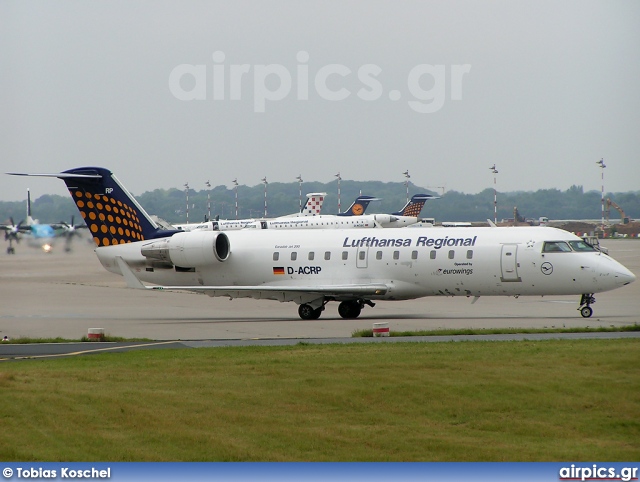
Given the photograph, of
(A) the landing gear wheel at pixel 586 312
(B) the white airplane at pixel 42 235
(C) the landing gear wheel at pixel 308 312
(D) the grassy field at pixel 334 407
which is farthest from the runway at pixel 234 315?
(D) the grassy field at pixel 334 407

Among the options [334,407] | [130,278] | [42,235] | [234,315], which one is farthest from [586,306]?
[42,235]

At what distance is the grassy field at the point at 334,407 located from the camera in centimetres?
1440

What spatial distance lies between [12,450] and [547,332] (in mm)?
16824

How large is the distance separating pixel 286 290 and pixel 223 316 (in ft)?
12.7

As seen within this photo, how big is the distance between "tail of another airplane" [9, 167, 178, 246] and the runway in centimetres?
315

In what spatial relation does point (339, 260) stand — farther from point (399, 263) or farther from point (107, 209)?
point (107, 209)

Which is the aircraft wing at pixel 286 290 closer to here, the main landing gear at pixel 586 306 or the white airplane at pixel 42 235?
the main landing gear at pixel 586 306

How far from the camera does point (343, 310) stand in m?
36.1

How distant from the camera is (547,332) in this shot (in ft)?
89.2

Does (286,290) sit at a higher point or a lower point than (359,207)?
lower

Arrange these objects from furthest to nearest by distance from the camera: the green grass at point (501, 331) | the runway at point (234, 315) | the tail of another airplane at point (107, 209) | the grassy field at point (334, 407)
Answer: the tail of another airplane at point (107, 209) < the runway at point (234, 315) < the green grass at point (501, 331) < the grassy field at point (334, 407)

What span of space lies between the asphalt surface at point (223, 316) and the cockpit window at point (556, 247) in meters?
2.24

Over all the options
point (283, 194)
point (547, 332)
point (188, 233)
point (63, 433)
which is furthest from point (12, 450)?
point (283, 194)

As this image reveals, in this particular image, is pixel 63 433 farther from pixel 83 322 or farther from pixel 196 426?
pixel 83 322
